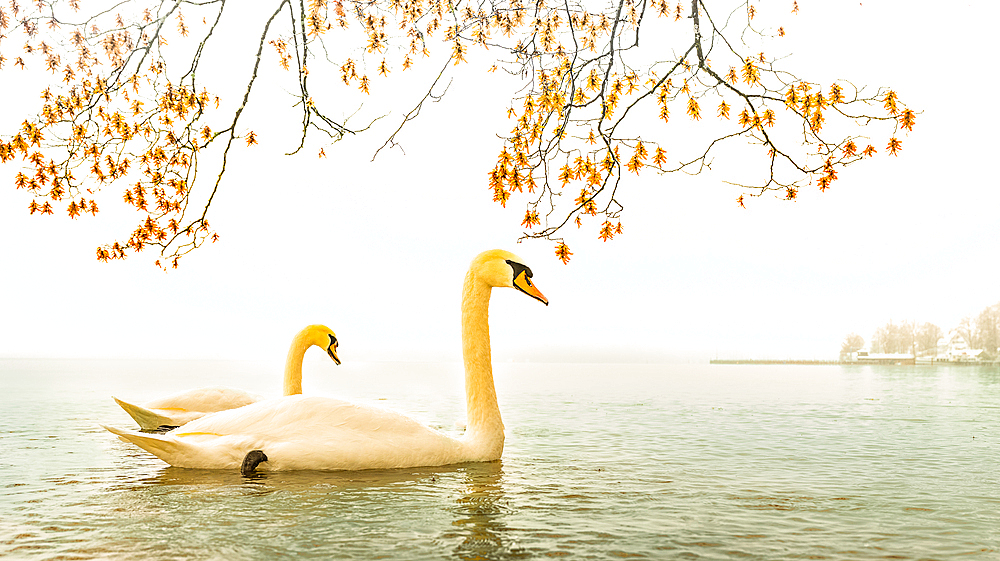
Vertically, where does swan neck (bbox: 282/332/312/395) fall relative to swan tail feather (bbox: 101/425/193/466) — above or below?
above

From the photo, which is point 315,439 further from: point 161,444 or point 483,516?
point 483,516

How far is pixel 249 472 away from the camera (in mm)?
8555

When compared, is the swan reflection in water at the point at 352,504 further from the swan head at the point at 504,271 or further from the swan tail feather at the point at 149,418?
the swan tail feather at the point at 149,418

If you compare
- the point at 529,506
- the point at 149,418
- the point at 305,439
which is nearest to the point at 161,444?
the point at 305,439

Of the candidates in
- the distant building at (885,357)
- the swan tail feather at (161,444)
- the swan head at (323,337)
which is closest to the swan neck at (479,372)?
the swan tail feather at (161,444)

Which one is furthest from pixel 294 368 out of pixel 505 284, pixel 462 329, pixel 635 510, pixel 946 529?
pixel 946 529

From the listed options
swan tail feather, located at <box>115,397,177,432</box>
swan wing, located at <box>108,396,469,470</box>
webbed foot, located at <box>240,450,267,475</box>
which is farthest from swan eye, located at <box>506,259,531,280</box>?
swan tail feather, located at <box>115,397,177,432</box>

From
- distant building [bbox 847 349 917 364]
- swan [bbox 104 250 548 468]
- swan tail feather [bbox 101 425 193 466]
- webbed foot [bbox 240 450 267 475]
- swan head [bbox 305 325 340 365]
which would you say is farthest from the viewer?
distant building [bbox 847 349 917 364]

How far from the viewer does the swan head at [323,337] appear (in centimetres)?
1439

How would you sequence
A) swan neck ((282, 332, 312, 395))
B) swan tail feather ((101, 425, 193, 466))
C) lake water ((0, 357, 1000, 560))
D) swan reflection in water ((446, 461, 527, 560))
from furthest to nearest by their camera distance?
swan neck ((282, 332, 312, 395)), swan tail feather ((101, 425, 193, 466)), lake water ((0, 357, 1000, 560)), swan reflection in water ((446, 461, 527, 560))

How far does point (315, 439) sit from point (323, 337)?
5.75 meters

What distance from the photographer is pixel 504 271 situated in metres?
10.1

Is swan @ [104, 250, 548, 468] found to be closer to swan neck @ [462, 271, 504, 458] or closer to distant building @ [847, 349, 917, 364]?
swan neck @ [462, 271, 504, 458]

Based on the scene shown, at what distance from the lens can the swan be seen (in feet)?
28.4
